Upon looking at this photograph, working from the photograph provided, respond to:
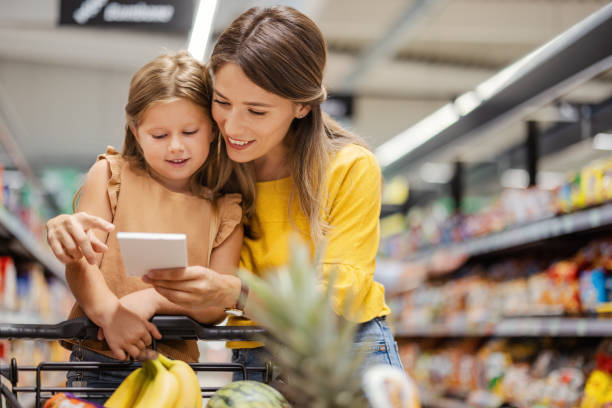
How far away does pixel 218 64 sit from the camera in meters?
1.62

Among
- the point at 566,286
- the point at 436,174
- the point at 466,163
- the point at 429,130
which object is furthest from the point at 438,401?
the point at 436,174

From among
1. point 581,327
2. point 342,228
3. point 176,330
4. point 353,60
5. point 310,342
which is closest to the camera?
point 310,342

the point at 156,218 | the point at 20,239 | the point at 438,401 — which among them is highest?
the point at 20,239

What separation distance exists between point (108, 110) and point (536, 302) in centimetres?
886

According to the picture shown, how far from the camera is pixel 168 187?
1.75 meters

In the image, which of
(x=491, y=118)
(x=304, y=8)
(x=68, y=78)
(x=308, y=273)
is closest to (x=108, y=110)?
(x=68, y=78)

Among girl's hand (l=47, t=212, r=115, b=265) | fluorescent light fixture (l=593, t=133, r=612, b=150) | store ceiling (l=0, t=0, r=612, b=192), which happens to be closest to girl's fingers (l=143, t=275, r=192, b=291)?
girl's hand (l=47, t=212, r=115, b=265)

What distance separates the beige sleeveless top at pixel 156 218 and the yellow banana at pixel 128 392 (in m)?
0.35

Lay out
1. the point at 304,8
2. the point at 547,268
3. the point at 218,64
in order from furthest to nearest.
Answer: the point at 304,8, the point at 547,268, the point at 218,64

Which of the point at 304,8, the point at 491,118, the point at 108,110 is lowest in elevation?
the point at 491,118

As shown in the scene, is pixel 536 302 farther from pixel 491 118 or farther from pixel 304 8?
pixel 304 8

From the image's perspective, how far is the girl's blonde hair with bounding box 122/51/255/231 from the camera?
168 cm

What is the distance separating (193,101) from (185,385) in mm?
755

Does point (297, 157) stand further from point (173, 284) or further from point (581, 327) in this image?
point (581, 327)
